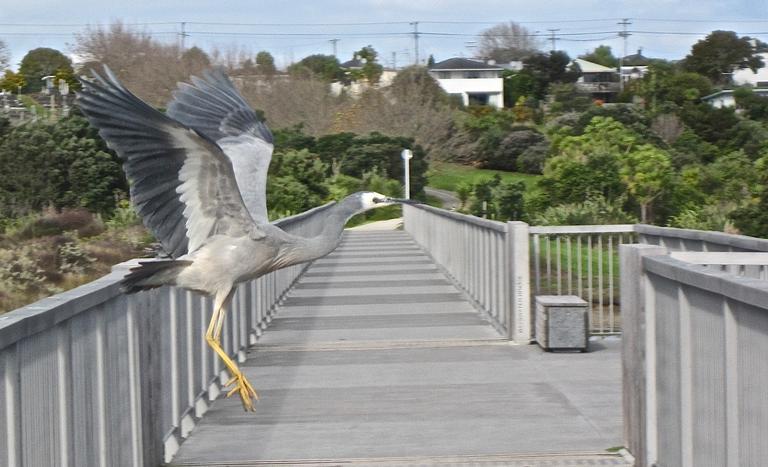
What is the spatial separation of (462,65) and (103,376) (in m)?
134

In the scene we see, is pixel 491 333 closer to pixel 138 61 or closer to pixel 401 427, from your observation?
pixel 401 427

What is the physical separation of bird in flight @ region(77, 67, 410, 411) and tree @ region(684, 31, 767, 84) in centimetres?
11740

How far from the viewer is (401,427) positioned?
8.05 meters

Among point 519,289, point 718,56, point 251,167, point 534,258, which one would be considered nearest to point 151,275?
point 251,167

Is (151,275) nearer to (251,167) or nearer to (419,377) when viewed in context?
(251,167)

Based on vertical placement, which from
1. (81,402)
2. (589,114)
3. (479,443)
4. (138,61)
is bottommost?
(479,443)

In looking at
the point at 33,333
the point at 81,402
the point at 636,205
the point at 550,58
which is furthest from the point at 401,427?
the point at 550,58

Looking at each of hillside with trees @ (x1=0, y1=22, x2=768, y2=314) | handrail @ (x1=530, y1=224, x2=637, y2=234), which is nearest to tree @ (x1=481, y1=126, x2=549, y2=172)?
hillside with trees @ (x1=0, y1=22, x2=768, y2=314)

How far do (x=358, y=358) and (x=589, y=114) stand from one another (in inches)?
2440

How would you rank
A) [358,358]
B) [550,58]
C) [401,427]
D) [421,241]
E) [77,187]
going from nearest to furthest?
[401,427], [358,358], [421,241], [77,187], [550,58]

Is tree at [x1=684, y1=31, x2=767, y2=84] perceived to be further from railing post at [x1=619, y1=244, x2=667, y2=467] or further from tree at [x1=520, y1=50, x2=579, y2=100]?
railing post at [x1=619, y1=244, x2=667, y2=467]

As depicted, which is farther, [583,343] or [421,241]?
[421,241]

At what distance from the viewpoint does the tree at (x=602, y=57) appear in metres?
167

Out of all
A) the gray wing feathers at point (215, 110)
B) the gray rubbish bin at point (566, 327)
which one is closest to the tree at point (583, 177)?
the gray rubbish bin at point (566, 327)
